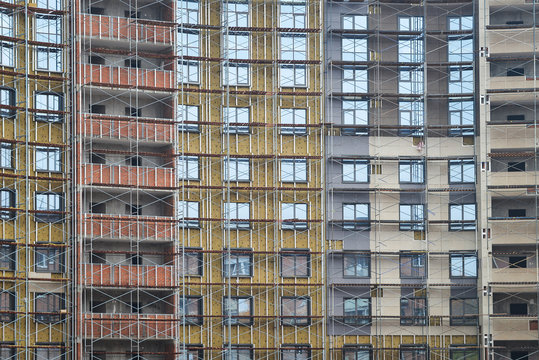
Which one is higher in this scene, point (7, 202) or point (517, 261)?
point (7, 202)

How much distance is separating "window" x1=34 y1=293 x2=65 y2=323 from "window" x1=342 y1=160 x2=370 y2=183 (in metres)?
17.9

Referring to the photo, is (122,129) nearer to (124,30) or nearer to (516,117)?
(124,30)

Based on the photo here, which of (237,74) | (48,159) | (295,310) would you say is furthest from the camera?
(237,74)

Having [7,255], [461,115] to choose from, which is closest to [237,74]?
[461,115]

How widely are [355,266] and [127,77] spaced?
1697cm

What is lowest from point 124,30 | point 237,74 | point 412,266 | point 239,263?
point 412,266

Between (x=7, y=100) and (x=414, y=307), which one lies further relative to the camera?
(x=414, y=307)

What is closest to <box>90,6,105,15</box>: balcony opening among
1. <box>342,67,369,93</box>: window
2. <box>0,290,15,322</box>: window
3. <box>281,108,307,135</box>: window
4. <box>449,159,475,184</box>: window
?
<box>281,108,307,135</box>: window

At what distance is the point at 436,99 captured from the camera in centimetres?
7638

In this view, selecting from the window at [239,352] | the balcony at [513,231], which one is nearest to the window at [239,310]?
the window at [239,352]

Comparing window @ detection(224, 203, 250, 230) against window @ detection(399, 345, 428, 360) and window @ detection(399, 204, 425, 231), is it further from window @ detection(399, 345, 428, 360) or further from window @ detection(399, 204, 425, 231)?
window @ detection(399, 345, 428, 360)

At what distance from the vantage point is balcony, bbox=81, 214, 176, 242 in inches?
2731

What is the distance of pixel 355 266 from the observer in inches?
2931

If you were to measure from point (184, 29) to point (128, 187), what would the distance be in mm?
10319
